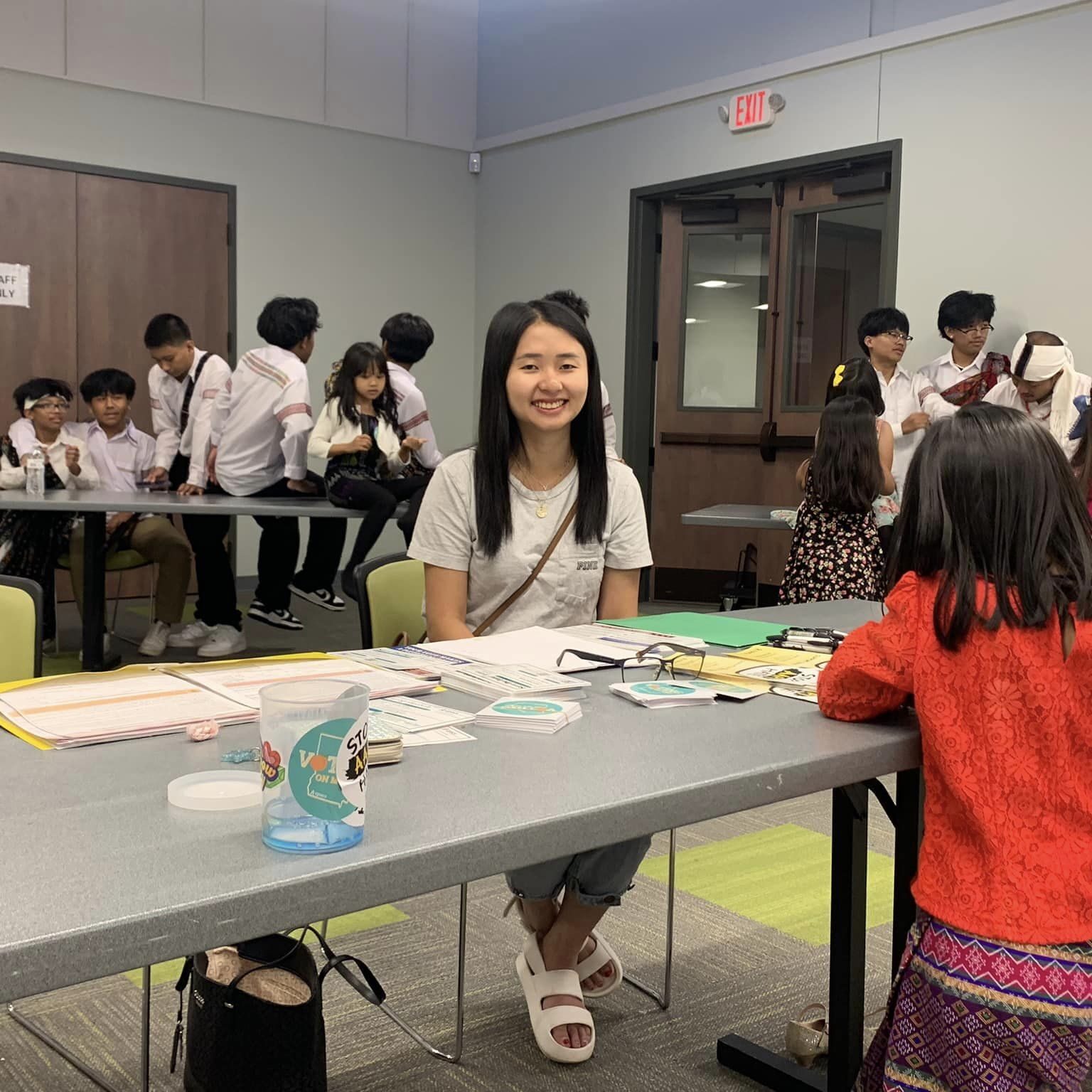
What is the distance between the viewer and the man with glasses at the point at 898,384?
18.7 feet

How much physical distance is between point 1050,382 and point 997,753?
4.00 meters

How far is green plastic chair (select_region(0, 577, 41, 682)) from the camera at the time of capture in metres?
2.13

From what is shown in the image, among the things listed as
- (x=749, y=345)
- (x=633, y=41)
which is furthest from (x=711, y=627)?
(x=633, y=41)

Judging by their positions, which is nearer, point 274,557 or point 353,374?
point 353,374

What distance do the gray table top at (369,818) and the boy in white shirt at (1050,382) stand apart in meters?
3.81

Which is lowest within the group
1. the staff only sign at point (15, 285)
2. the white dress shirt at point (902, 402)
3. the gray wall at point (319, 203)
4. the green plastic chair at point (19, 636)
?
the green plastic chair at point (19, 636)

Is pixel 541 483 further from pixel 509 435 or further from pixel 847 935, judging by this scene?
pixel 847 935

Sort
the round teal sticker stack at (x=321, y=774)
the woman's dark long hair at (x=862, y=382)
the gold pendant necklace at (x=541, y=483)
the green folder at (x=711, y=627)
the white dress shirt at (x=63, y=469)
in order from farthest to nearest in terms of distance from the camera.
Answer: the white dress shirt at (x=63, y=469), the woman's dark long hair at (x=862, y=382), the gold pendant necklace at (x=541, y=483), the green folder at (x=711, y=627), the round teal sticker stack at (x=321, y=774)

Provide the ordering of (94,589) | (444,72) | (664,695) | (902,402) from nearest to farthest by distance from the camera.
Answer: (664,695), (94,589), (902,402), (444,72)

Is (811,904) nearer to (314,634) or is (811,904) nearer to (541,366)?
(541,366)

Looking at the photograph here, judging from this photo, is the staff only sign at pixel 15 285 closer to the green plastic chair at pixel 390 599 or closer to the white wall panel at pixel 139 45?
the white wall panel at pixel 139 45

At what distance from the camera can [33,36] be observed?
21.4ft

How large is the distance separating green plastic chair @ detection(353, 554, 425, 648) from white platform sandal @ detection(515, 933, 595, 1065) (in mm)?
691

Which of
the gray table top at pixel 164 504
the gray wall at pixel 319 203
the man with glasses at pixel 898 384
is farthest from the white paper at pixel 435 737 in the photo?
the gray wall at pixel 319 203
